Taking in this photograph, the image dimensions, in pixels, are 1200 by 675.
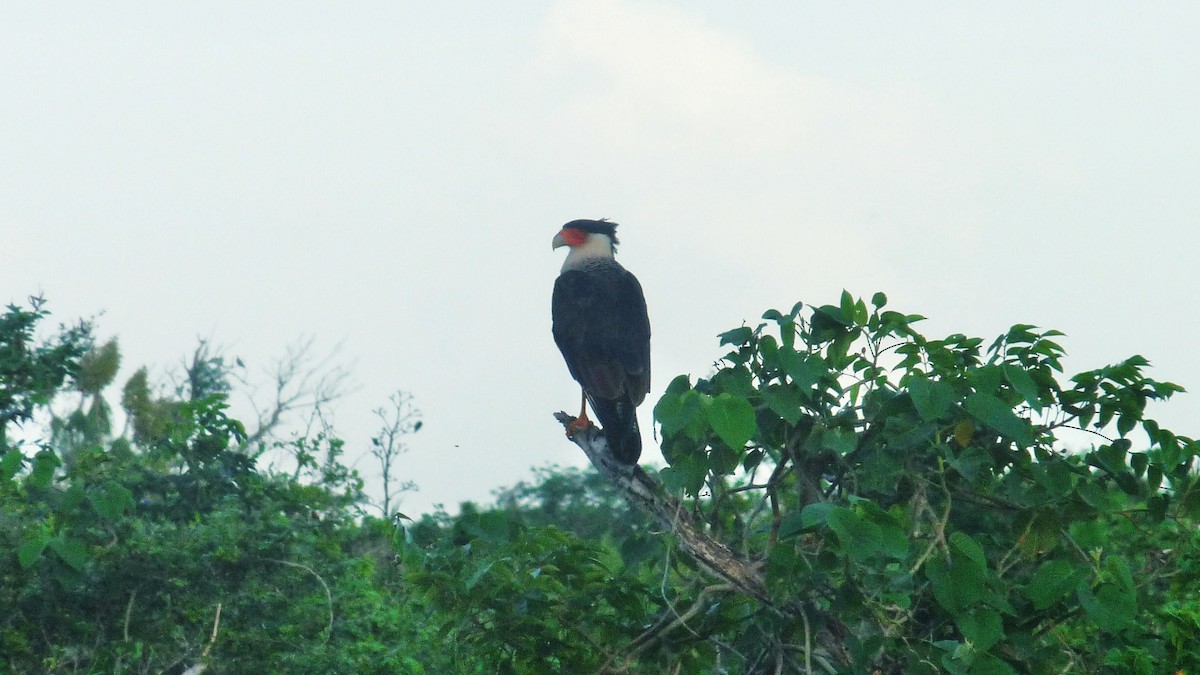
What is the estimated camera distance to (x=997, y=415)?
11.5 feet

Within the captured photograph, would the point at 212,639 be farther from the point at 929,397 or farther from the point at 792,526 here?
the point at 929,397

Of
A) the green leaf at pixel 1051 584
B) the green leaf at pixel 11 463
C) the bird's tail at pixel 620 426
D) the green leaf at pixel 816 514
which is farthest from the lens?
the green leaf at pixel 11 463

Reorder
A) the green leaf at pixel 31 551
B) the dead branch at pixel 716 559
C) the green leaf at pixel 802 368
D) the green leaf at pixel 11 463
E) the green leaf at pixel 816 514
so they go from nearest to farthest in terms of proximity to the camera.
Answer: the green leaf at pixel 816 514
the green leaf at pixel 802 368
the dead branch at pixel 716 559
the green leaf at pixel 11 463
the green leaf at pixel 31 551

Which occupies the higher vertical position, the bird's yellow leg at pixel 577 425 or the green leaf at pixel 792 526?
the bird's yellow leg at pixel 577 425

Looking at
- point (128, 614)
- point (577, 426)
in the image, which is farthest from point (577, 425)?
point (128, 614)

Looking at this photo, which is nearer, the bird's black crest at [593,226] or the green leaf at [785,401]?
the green leaf at [785,401]

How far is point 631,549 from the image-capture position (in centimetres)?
433

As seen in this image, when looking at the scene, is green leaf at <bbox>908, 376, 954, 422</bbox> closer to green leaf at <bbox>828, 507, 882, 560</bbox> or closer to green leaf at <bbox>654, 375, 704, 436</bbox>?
green leaf at <bbox>828, 507, 882, 560</bbox>

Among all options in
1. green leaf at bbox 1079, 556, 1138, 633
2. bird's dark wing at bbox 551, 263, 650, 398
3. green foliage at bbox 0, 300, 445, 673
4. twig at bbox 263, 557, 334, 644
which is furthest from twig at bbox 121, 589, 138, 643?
green leaf at bbox 1079, 556, 1138, 633

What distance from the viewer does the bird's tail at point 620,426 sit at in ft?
16.4

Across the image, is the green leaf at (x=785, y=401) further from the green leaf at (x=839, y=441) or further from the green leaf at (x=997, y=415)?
the green leaf at (x=997, y=415)

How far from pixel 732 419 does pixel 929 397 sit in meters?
0.61


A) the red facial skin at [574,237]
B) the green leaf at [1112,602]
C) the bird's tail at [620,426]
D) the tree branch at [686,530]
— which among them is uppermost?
the red facial skin at [574,237]

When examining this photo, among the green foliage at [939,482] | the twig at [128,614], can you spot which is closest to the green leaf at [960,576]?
the green foliage at [939,482]
